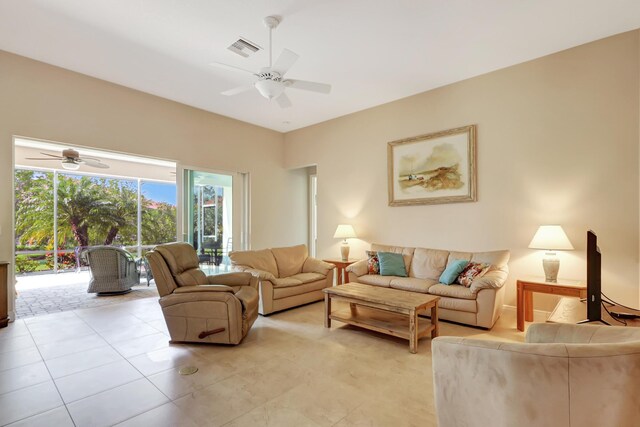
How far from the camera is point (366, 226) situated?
5629 mm

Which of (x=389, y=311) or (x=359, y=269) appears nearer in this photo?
(x=389, y=311)

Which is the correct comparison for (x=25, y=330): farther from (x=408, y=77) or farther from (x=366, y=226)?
(x=408, y=77)

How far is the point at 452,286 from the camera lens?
3803mm

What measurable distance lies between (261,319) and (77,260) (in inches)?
246

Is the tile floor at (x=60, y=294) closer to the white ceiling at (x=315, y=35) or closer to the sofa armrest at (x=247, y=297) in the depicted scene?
the sofa armrest at (x=247, y=297)

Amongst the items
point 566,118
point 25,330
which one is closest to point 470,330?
point 566,118

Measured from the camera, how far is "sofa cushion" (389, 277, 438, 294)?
389 cm

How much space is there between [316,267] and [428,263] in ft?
5.53

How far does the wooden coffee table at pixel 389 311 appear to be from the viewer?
2971mm

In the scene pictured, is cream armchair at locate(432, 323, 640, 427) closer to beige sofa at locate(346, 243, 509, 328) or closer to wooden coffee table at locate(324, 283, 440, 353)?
wooden coffee table at locate(324, 283, 440, 353)

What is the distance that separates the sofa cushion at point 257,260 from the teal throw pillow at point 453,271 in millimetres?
2385

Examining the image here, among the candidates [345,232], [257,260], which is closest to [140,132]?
[257,260]

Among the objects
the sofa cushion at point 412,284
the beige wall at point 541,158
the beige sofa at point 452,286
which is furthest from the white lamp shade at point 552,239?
the sofa cushion at point 412,284

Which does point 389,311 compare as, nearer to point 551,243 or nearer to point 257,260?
point 551,243
